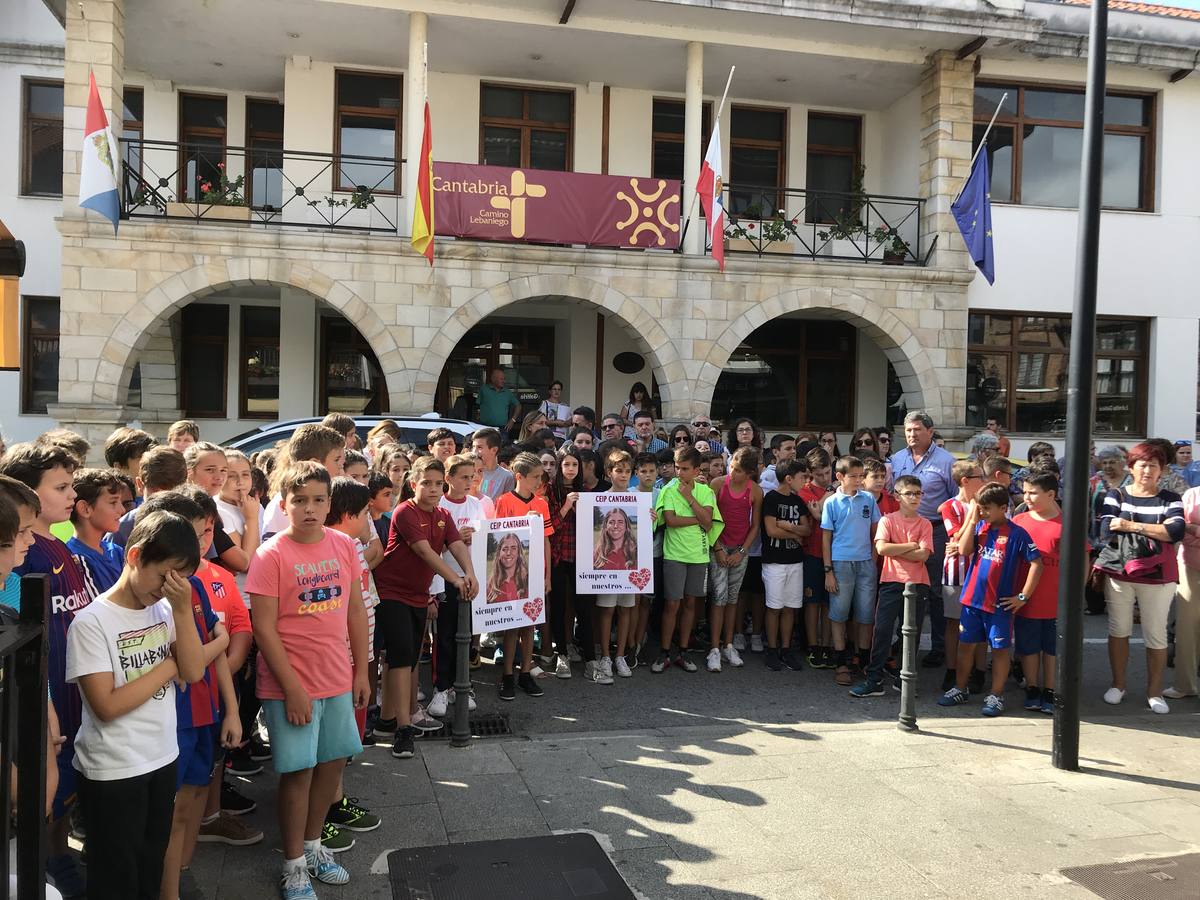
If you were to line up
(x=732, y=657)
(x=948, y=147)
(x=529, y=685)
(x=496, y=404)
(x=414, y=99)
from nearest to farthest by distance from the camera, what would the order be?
(x=529, y=685) → (x=732, y=657) → (x=414, y=99) → (x=496, y=404) → (x=948, y=147)

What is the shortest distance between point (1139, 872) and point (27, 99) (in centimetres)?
1899

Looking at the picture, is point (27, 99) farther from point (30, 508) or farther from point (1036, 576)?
point (1036, 576)

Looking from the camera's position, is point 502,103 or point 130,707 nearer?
point 130,707

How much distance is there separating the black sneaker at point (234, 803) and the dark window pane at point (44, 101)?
15443mm

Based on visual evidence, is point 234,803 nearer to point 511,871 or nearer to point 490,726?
point 511,871

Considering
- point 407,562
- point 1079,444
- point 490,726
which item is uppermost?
point 1079,444

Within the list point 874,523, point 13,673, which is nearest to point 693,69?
point 874,523

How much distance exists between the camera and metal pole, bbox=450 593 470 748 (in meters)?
5.70

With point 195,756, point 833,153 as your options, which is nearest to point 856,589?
point 195,756

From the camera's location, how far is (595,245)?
13312 millimetres

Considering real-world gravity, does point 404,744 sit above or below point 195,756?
below

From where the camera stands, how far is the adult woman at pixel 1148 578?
275 inches

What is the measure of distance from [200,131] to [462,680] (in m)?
14.0

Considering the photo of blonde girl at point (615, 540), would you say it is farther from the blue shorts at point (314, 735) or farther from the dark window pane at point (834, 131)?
the dark window pane at point (834, 131)
